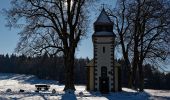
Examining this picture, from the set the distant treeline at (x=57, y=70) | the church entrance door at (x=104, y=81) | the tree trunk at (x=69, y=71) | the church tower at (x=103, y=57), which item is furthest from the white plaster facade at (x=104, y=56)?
A: the distant treeline at (x=57, y=70)

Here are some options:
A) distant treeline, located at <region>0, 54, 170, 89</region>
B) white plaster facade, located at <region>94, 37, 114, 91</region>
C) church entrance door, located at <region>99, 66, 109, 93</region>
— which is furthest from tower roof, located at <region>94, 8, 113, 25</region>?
distant treeline, located at <region>0, 54, 170, 89</region>

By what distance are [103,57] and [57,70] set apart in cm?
9118

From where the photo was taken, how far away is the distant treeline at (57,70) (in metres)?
49.8

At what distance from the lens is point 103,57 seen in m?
50.4

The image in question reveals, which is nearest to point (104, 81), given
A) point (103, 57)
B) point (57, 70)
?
point (103, 57)

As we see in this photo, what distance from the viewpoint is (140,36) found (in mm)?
53094

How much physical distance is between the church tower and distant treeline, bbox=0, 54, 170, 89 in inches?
196

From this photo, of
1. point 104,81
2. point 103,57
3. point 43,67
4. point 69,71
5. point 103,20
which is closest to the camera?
point 69,71

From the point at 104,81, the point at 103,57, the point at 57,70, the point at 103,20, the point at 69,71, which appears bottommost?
the point at 104,81

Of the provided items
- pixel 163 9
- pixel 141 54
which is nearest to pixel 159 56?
pixel 141 54

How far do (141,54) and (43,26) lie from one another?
1350 cm

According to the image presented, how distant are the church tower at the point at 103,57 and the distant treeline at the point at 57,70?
196 inches

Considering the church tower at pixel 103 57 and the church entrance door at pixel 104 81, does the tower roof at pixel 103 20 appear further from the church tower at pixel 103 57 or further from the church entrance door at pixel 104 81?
the church entrance door at pixel 104 81

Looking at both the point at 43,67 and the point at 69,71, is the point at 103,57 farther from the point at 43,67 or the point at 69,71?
the point at 43,67
